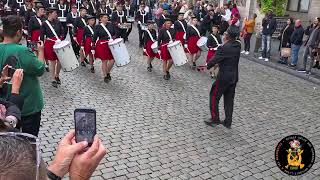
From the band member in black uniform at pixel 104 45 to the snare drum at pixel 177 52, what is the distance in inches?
61.9

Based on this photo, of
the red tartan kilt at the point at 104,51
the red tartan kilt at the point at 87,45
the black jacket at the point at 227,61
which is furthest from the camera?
the red tartan kilt at the point at 87,45

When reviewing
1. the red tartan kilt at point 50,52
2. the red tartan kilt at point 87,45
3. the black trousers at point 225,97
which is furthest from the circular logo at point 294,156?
the red tartan kilt at point 87,45

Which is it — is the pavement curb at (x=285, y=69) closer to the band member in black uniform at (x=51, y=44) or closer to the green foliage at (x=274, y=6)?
the green foliage at (x=274, y=6)

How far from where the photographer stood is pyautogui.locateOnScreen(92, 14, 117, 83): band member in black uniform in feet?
33.2

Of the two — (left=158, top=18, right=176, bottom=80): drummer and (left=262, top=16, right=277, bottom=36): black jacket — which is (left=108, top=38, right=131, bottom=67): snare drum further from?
(left=262, top=16, right=277, bottom=36): black jacket

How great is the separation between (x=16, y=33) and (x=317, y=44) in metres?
10.5

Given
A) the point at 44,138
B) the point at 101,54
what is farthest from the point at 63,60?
the point at 44,138

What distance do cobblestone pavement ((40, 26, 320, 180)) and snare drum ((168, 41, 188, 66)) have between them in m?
0.55

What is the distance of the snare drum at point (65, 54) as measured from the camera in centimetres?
877

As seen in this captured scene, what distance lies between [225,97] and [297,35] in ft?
21.9

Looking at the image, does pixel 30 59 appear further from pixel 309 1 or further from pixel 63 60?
pixel 309 1

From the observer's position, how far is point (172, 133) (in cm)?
699

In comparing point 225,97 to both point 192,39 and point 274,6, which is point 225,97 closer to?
point 192,39

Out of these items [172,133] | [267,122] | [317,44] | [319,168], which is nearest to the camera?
[319,168]
